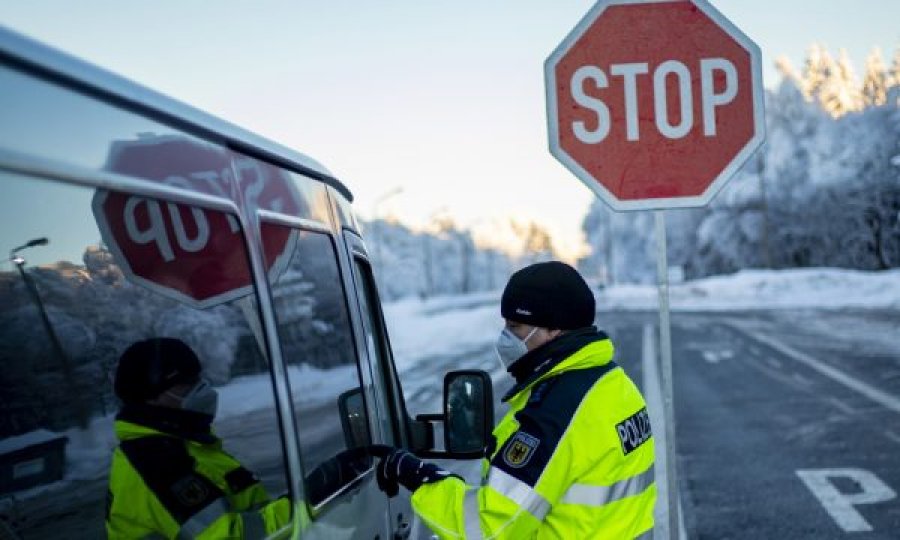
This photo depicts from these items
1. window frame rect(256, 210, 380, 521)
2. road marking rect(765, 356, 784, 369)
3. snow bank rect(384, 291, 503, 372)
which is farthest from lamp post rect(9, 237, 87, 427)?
snow bank rect(384, 291, 503, 372)

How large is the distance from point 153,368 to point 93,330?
215mm

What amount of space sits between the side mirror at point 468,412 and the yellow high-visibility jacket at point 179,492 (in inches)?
30.2

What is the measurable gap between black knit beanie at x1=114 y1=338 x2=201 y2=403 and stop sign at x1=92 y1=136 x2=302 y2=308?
11 centimetres

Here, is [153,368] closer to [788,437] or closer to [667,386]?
[667,386]

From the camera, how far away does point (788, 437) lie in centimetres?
972

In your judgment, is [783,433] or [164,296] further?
[783,433]

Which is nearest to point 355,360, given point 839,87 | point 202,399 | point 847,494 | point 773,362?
point 202,399

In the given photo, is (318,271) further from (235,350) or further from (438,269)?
(438,269)

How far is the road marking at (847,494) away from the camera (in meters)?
6.53

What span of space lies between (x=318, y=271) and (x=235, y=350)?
63 centimetres

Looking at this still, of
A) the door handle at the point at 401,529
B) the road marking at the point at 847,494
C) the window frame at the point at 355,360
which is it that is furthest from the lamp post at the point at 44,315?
the road marking at the point at 847,494

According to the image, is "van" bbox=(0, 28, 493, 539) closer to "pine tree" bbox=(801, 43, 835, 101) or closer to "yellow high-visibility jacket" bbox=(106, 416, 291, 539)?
"yellow high-visibility jacket" bbox=(106, 416, 291, 539)

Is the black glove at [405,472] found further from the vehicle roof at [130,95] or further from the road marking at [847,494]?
the road marking at [847,494]

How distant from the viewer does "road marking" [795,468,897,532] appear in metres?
6.53
